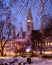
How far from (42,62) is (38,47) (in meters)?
0.49

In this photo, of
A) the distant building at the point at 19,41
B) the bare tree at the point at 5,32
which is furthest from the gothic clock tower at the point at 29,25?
the bare tree at the point at 5,32

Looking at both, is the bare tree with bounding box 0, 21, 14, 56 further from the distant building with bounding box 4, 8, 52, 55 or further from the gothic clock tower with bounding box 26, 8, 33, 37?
the gothic clock tower with bounding box 26, 8, 33, 37

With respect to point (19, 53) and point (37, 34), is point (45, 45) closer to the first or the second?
point (37, 34)

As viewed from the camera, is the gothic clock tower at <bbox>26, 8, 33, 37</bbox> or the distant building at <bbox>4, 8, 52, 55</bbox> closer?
the gothic clock tower at <bbox>26, 8, 33, 37</bbox>

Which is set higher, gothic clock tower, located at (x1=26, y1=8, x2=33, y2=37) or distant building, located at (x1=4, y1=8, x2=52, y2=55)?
gothic clock tower, located at (x1=26, y1=8, x2=33, y2=37)

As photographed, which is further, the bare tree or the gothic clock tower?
the bare tree

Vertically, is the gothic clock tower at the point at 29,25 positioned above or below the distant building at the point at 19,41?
above

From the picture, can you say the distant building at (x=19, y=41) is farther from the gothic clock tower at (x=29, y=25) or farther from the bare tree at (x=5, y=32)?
the bare tree at (x=5, y=32)

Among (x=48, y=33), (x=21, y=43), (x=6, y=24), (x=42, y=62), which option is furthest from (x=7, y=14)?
(x=42, y=62)

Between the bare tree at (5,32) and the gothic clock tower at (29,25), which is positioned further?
the bare tree at (5,32)

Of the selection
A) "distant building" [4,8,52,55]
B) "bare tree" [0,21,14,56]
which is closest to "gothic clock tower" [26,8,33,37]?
"distant building" [4,8,52,55]

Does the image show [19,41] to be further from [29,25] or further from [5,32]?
[29,25]

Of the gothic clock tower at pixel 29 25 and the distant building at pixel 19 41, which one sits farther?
the distant building at pixel 19 41

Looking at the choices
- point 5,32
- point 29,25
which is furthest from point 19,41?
point 29,25
